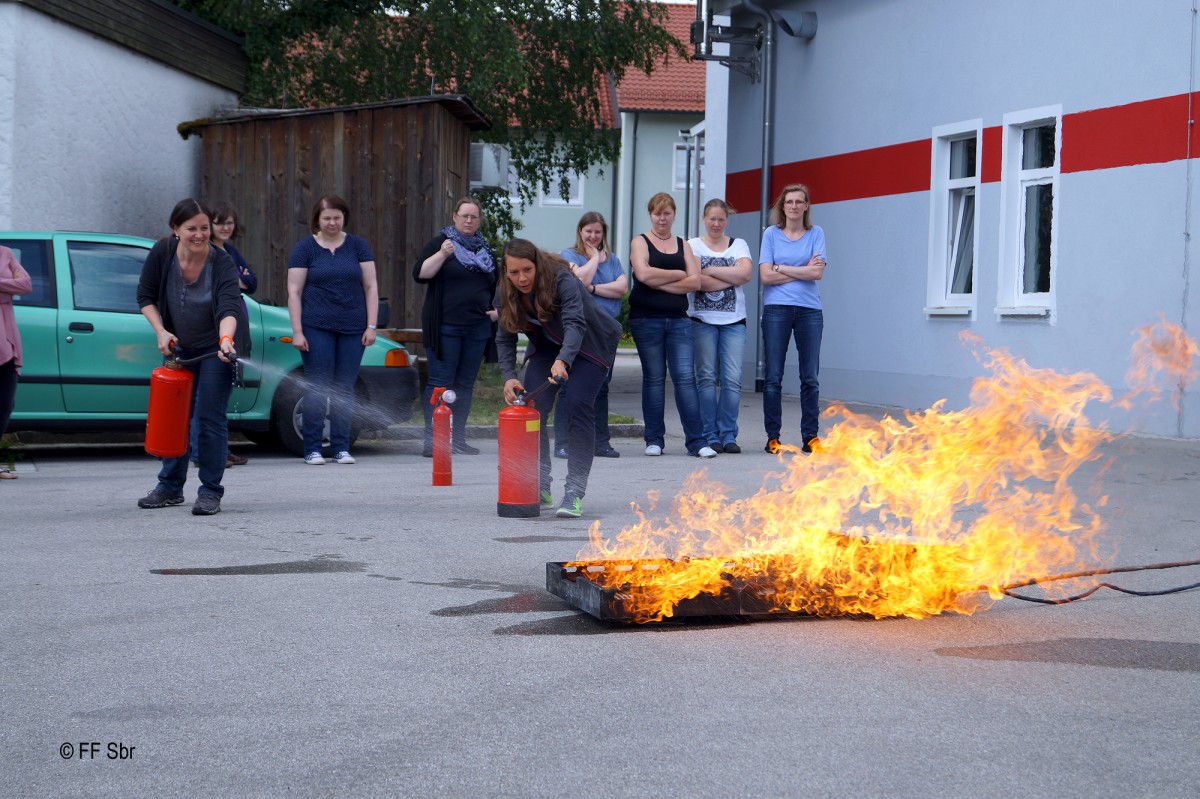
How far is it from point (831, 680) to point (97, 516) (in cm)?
530

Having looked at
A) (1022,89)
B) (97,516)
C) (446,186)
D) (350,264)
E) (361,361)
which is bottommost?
(97,516)

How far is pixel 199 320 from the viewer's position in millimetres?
8852

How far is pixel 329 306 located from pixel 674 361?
2.96m

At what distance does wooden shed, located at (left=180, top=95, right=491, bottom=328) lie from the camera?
1620 centimetres

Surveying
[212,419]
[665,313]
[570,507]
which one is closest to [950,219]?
[665,313]

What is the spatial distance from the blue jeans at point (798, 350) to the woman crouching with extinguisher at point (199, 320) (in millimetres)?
4927

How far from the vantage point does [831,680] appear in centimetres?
487

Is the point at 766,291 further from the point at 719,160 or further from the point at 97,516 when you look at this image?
the point at 719,160

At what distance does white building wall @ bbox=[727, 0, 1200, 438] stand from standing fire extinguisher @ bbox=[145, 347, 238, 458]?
28.3ft

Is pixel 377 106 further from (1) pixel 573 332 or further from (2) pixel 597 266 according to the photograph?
(1) pixel 573 332

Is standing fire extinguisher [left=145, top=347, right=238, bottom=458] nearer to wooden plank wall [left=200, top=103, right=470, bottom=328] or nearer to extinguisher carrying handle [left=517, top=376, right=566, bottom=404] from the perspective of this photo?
extinguisher carrying handle [left=517, top=376, right=566, bottom=404]

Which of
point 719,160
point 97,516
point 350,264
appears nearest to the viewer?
point 97,516

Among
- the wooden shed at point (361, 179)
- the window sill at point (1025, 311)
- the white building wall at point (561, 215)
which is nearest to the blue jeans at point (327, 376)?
the wooden shed at point (361, 179)

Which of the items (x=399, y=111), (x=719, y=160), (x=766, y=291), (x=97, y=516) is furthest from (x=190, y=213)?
(x=719, y=160)
